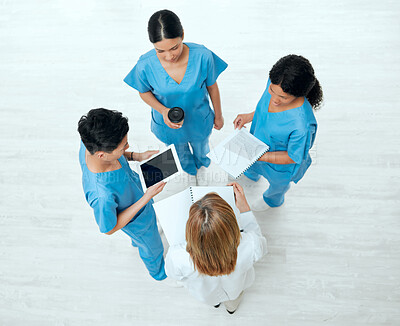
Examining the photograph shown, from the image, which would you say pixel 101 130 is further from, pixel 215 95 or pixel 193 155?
pixel 193 155

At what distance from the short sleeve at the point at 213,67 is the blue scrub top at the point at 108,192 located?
61 centimetres

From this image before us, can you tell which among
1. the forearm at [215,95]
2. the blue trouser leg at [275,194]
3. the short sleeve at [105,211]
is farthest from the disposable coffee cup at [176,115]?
the blue trouser leg at [275,194]

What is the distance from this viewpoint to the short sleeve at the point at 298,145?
1.37m

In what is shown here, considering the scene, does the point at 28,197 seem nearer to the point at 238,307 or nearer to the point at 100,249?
the point at 100,249

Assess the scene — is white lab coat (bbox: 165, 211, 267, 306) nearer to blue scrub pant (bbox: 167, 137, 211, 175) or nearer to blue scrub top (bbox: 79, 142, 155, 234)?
blue scrub top (bbox: 79, 142, 155, 234)

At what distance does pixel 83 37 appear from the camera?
280 centimetres

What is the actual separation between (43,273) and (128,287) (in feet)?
1.89

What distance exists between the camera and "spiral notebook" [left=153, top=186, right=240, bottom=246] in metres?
1.39

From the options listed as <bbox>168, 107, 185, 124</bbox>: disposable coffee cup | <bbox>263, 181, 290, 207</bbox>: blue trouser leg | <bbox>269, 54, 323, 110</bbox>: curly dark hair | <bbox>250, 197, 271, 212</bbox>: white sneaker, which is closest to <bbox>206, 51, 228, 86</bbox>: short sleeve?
<bbox>168, 107, 185, 124</bbox>: disposable coffee cup

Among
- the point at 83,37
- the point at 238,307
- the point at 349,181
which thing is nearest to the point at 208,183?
the point at 238,307

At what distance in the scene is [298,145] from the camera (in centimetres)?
140

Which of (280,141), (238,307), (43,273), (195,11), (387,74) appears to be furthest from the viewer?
(195,11)

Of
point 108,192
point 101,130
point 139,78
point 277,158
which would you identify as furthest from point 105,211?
point 277,158

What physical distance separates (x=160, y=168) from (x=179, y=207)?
0.69ft
